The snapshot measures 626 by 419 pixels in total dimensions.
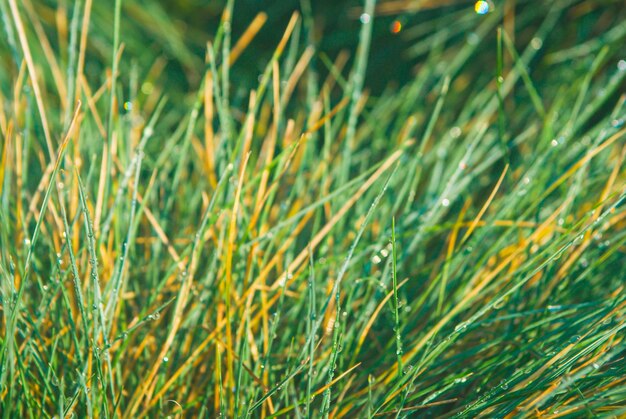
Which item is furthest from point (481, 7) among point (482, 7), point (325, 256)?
point (325, 256)

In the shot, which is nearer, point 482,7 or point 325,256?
point 325,256

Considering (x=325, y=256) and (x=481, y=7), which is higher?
(x=481, y=7)

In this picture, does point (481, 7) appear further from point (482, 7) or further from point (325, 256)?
point (325, 256)

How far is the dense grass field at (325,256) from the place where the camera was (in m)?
0.48

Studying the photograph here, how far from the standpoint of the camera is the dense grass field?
1.58 ft

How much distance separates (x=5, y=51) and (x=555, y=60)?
895mm

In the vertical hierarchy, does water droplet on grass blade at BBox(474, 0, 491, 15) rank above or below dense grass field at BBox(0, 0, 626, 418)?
above

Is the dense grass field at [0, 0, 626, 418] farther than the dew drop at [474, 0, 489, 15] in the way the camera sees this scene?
No

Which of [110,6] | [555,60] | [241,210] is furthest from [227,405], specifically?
[110,6]

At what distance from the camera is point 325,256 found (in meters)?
0.65

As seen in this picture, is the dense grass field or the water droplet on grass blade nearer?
the dense grass field

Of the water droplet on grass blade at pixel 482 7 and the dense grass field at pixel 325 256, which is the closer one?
the dense grass field at pixel 325 256

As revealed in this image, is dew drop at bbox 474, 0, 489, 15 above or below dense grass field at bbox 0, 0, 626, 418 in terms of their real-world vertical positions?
above

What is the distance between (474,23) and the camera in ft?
3.04
